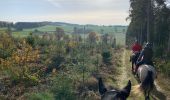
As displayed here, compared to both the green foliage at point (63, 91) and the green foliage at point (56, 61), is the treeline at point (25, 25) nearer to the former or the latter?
the green foliage at point (56, 61)

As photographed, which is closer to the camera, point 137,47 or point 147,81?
point 147,81

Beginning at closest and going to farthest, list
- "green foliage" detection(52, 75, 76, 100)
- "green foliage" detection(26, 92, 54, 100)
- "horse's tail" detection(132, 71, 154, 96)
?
"green foliage" detection(26, 92, 54, 100)
"green foliage" detection(52, 75, 76, 100)
"horse's tail" detection(132, 71, 154, 96)

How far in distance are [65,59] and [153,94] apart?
8.79 metres

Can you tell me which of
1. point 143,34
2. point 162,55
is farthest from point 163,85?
point 143,34

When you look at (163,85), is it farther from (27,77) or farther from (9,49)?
(9,49)

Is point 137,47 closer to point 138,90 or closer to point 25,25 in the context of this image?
point 138,90

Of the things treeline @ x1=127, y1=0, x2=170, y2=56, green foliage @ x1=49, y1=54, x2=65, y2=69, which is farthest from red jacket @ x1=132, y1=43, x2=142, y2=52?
treeline @ x1=127, y1=0, x2=170, y2=56

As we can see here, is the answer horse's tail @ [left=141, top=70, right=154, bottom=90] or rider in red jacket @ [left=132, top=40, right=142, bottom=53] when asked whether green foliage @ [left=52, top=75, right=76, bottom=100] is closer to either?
horse's tail @ [left=141, top=70, right=154, bottom=90]

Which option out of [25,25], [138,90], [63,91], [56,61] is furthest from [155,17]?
[25,25]

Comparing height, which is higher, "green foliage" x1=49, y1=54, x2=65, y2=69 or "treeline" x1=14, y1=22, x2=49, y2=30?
"green foliage" x1=49, y1=54, x2=65, y2=69

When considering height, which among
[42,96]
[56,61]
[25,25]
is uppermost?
[42,96]

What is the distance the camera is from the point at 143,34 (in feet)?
171

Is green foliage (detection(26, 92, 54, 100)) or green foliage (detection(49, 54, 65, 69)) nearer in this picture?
green foliage (detection(26, 92, 54, 100))

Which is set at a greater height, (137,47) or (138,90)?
(137,47)
